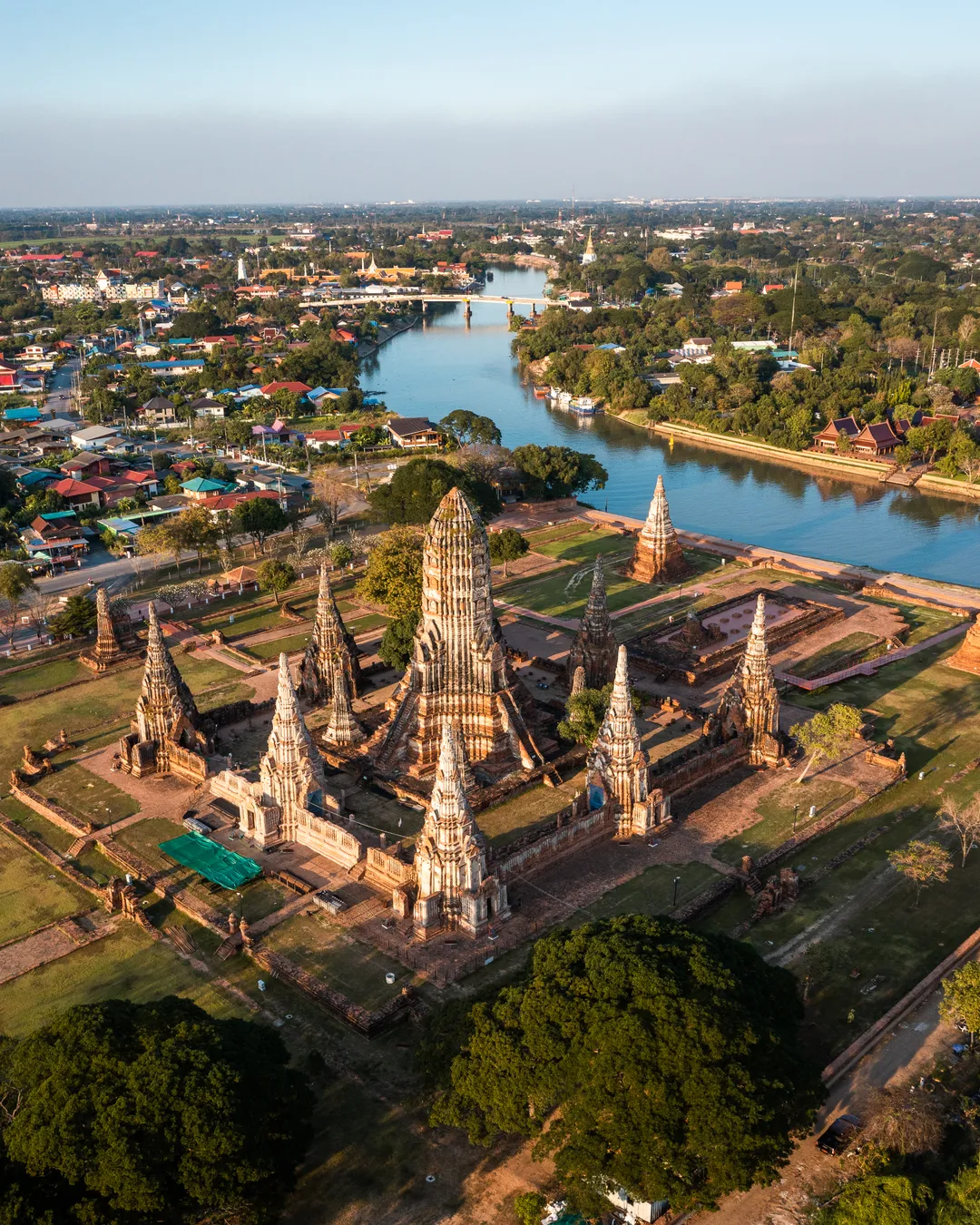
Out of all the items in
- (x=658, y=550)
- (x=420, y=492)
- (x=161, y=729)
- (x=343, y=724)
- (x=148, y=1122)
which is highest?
(x=420, y=492)

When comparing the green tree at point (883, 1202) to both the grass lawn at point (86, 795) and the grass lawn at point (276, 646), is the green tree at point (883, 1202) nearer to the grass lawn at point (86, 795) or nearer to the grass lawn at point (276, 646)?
the grass lawn at point (86, 795)

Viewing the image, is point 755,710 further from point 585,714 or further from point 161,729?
point 161,729

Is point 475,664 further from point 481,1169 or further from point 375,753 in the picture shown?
point 481,1169

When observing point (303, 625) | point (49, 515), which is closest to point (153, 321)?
point (49, 515)

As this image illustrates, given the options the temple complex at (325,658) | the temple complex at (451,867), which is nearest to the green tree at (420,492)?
the temple complex at (325,658)

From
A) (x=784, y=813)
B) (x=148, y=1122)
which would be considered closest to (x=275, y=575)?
(x=784, y=813)

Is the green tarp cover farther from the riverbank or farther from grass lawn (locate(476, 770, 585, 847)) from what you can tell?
the riverbank

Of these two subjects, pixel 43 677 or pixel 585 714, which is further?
pixel 43 677
